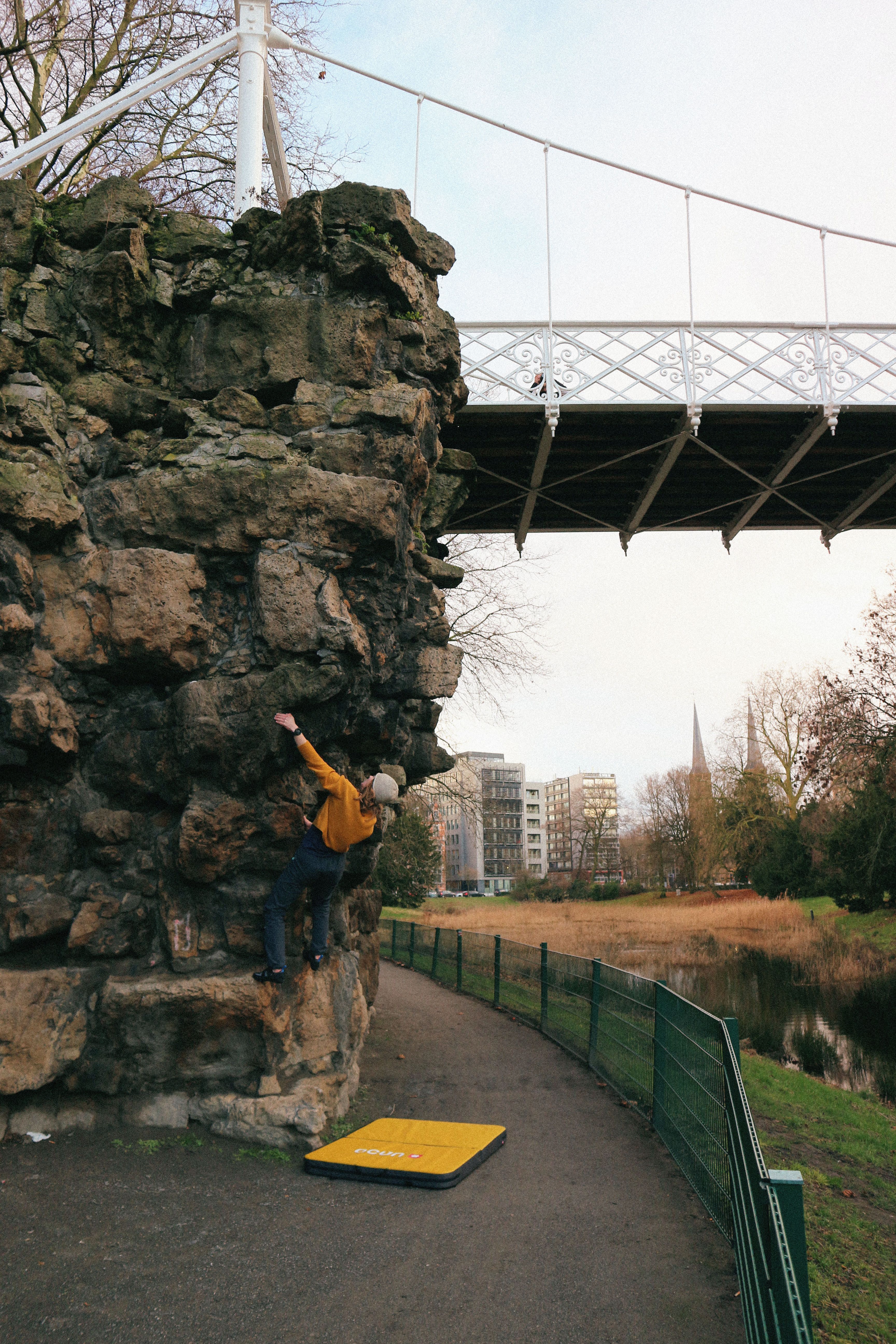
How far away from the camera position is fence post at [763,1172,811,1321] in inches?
125

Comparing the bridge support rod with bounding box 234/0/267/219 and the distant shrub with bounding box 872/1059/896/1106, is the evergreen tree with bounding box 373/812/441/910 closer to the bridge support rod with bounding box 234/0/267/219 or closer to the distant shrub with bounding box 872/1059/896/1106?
the distant shrub with bounding box 872/1059/896/1106

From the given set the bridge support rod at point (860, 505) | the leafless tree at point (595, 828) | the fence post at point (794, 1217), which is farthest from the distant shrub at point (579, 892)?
the fence post at point (794, 1217)

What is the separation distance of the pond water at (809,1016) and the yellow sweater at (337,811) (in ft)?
29.1

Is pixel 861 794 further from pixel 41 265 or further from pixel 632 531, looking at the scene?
pixel 41 265

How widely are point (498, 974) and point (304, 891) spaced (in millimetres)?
6822

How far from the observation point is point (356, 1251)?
4926 millimetres

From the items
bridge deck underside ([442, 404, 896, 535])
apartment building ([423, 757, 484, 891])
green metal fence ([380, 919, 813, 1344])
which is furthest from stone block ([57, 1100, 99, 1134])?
apartment building ([423, 757, 484, 891])

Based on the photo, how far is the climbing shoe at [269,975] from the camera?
261 inches

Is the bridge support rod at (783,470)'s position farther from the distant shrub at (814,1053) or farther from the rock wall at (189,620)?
the distant shrub at (814,1053)

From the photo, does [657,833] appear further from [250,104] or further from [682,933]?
[250,104]

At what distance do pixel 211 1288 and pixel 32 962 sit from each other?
302 centimetres

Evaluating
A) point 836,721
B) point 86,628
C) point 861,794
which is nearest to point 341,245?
point 86,628

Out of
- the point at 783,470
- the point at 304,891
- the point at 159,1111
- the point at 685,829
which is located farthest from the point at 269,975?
the point at 685,829

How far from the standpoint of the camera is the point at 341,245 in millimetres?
7648
